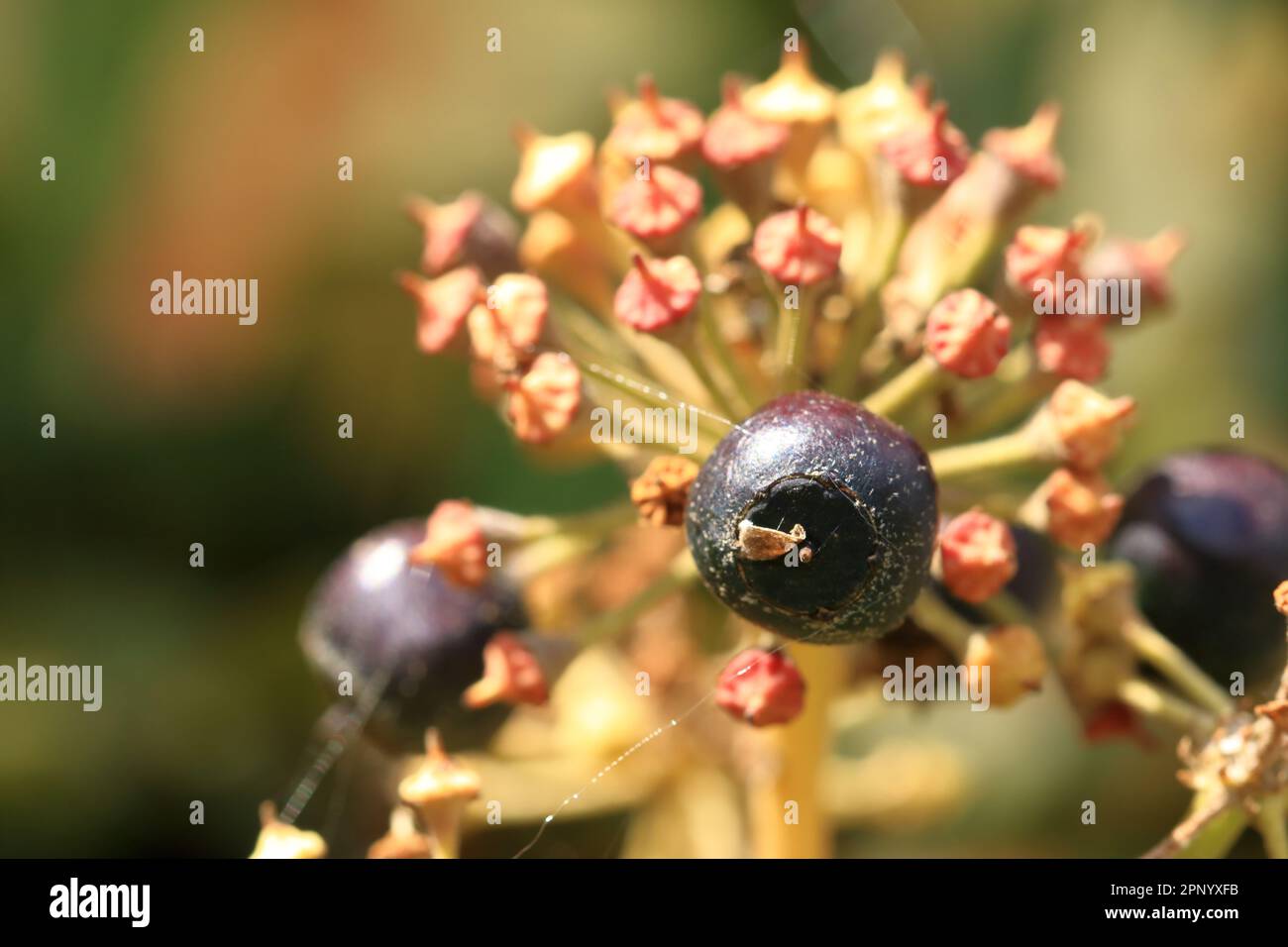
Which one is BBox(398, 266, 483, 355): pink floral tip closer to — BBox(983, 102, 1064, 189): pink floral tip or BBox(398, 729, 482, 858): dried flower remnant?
BBox(398, 729, 482, 858): dried flower remnant

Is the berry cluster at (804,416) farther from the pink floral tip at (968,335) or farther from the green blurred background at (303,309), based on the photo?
the green blurred background at (303,309)

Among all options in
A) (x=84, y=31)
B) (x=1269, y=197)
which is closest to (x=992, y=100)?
(x=1269, y=197)

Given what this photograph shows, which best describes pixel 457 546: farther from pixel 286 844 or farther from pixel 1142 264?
pixel 1142 264

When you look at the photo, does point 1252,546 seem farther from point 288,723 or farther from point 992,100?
point 288,723

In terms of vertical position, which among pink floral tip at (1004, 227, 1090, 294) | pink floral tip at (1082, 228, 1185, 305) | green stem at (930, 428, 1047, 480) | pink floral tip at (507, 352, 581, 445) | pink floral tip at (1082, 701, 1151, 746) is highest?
pink floral tip at (1082, 228, 1185, 305)

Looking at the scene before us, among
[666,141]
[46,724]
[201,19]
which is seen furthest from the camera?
[201,19]

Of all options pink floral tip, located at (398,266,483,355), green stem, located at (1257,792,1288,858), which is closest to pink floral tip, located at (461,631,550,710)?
pink floral tip, located at (398,266,483,355)

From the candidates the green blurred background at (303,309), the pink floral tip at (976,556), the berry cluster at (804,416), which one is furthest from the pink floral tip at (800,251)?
the green blurred background at (303,309)
